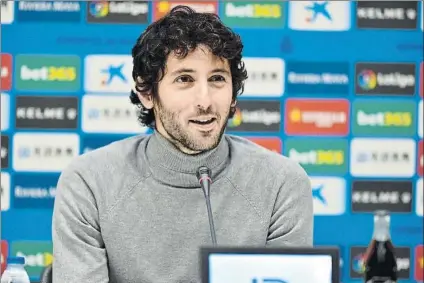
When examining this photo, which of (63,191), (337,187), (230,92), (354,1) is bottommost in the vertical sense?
(337,187)

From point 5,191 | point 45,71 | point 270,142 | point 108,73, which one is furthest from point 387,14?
point 5,191

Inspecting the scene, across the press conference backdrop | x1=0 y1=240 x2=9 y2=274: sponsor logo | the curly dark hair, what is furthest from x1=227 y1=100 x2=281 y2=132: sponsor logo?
the curly dark hair

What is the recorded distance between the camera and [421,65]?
3795 mm

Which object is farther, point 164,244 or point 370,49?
point 370,49

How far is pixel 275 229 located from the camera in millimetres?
2256

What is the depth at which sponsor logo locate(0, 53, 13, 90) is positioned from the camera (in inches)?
147

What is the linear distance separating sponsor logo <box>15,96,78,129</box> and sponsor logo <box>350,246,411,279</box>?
1433 mm

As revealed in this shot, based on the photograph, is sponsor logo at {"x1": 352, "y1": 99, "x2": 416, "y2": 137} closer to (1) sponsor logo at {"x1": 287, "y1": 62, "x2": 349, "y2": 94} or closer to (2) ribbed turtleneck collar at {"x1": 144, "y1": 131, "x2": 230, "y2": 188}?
(1) sponsor logo at {"x1": 287, "y1": 62, "x2": 349, "y2": 94}

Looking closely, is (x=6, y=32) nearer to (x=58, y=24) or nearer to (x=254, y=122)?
(x=58, y=24)

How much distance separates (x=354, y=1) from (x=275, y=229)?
1835 mm

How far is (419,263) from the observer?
3857 mm

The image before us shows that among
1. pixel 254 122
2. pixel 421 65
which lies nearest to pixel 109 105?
pixel 254 122

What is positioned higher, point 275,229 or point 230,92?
point 230,92

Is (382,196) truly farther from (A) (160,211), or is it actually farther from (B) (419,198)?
(A) (160,211)
